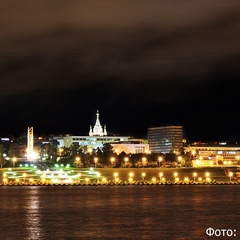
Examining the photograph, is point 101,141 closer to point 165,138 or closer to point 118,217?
point 165,138

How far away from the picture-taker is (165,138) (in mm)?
191750

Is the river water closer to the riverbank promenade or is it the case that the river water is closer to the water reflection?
the water reflection


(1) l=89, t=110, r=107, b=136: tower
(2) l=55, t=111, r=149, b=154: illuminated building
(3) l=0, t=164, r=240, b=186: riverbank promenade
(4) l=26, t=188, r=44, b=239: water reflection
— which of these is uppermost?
(1) l=89, t=110, r=107, b=136: tower

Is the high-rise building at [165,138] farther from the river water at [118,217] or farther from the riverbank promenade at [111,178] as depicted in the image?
the river water at [118,217]

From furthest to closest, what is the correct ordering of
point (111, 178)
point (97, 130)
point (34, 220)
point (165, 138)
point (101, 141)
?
point (97, 130), point (165, 138), point (101, 141), point (111, 178), point (34, 220)

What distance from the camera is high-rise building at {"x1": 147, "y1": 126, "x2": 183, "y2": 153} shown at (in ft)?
619

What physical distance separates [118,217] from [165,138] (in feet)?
520

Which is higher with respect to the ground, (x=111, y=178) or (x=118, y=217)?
(x=111, y=178)

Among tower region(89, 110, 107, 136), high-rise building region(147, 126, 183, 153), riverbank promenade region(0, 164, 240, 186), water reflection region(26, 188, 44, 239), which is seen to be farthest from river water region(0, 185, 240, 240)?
tower region(89, 110, 107, 136)

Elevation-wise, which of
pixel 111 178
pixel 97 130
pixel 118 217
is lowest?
pixel 118 217

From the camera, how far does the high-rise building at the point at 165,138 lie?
189 metres

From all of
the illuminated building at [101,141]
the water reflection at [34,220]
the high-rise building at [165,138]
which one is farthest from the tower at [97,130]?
the water reflection at [34,220]

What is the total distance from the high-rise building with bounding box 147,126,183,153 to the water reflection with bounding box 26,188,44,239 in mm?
144154

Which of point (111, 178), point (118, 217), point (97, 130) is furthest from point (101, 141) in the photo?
point (118, 217)
